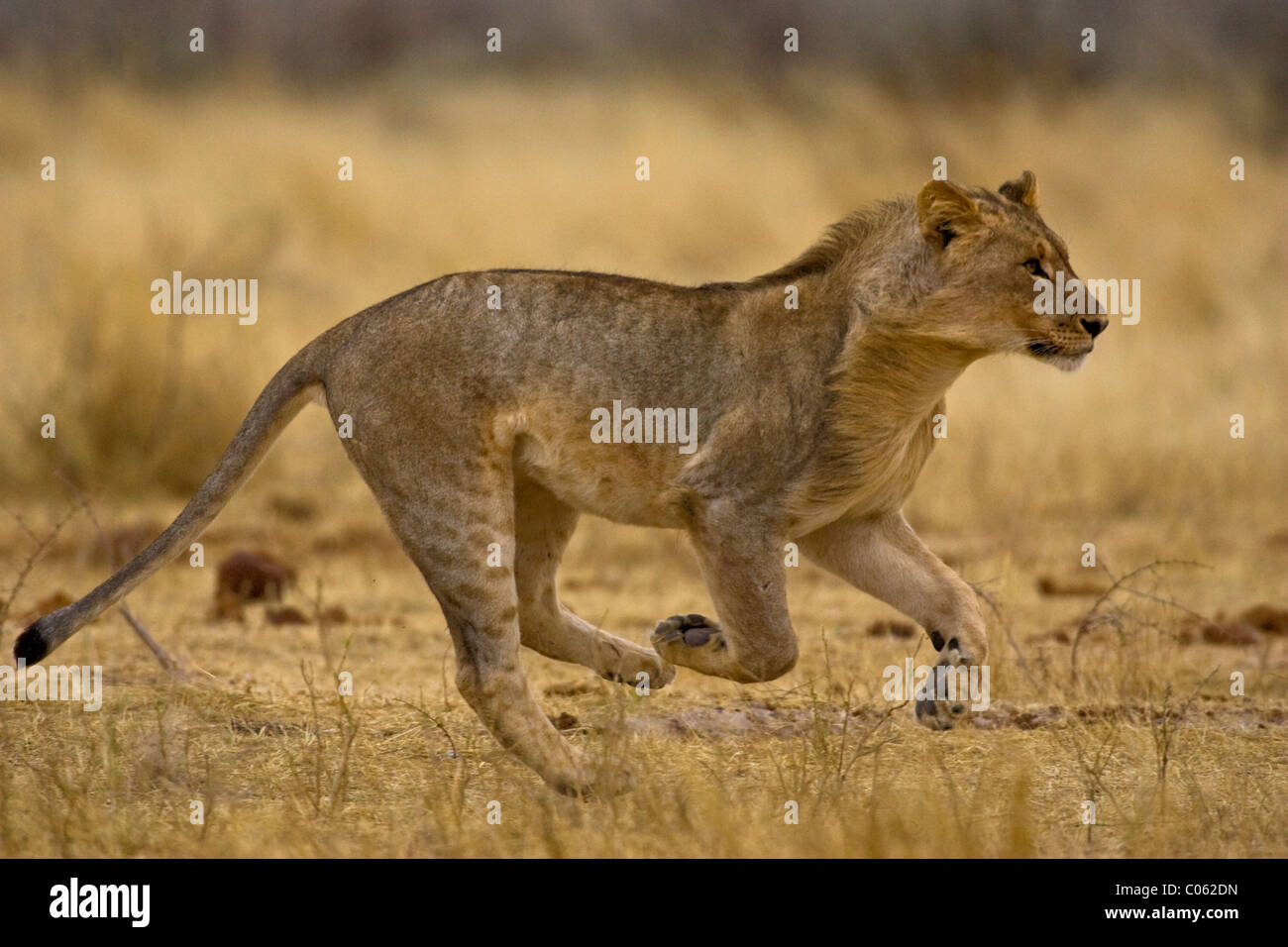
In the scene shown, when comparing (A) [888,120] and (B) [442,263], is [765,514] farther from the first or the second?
(A) [888,120]

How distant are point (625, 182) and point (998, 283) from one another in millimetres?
15830

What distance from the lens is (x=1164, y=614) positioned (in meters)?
8.55

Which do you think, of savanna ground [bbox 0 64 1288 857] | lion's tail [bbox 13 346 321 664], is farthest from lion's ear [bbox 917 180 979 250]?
lion's tail [bbox 13 346 321 664]

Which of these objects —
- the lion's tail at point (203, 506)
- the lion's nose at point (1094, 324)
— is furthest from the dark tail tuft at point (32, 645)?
the lion's nose at point (1094, 324)

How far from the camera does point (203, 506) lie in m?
6.04

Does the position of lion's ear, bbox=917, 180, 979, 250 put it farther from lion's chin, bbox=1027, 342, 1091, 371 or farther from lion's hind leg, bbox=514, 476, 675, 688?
lion's hind leg, bbox=514, 476, 675, 688

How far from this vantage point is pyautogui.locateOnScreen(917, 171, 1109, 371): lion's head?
5773 mm

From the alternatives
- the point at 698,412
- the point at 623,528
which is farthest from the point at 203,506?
the point at 623,528

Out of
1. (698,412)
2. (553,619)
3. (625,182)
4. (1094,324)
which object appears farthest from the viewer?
(625,182)

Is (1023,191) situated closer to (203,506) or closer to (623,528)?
(203,506)

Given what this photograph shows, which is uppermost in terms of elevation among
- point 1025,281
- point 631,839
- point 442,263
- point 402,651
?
point 442,263

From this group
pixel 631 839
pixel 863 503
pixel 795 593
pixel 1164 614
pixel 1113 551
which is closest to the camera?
pixel 631 839

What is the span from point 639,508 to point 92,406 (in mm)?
7566

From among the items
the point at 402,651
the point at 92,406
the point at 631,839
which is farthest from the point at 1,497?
the point at 631,839
